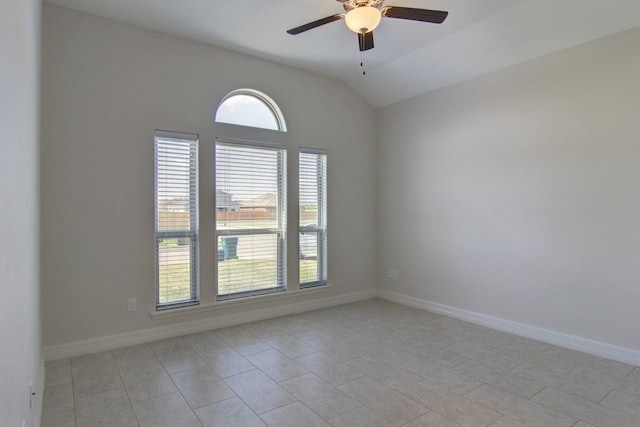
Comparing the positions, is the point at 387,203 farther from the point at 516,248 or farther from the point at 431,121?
the point at 516,248

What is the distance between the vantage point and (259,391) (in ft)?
8.75

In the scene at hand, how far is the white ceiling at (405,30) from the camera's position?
3146 millimetres

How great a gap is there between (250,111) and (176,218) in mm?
1550

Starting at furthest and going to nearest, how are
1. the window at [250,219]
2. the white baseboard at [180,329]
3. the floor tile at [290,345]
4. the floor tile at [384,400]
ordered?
the window at [250,219], the floor tile at [290,345], the white baseboard at [180,329], the floor tile at [384,400]

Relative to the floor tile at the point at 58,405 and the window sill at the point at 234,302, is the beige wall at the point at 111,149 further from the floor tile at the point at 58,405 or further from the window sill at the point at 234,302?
the floor tile at the point at 58,405

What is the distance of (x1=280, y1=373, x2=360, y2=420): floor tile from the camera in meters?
2.43

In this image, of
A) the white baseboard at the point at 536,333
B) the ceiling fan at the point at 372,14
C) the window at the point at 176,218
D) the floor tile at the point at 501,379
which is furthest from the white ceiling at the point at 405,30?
the floor tile at the point at 501,379

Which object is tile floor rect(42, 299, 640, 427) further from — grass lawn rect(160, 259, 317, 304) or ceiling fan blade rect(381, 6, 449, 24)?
ceiling fan blade rect(381, 6, 449, 24)

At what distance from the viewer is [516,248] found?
3.92 m

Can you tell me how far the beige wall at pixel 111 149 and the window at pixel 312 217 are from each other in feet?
2.70

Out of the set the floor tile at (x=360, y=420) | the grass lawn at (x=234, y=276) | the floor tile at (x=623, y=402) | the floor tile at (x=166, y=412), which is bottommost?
the floor tile at (x=623, y=402)

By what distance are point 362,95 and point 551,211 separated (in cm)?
294

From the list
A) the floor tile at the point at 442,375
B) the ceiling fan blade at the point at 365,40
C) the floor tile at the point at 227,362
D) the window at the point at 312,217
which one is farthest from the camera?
the window at the point at 312,217

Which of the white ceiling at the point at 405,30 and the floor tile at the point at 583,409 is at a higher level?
the white ceiling at the point at 405,30
